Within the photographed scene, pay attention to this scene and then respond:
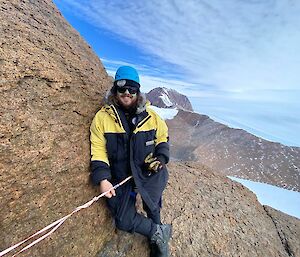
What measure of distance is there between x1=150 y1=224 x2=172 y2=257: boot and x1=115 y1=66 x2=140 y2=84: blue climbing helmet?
249 centimetres

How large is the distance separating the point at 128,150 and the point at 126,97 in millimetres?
782

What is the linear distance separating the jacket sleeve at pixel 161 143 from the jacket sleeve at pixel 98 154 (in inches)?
33.4

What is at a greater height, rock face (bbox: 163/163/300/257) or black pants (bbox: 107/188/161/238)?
black pants (bbox: 107/188/161/238)

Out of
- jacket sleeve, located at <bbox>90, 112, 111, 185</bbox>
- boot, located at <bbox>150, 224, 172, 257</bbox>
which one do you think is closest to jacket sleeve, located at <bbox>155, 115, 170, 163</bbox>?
jacket sleeve, located at <bbox>90, 112, 111, 185</bbox>

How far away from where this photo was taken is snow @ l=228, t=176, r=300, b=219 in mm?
25797

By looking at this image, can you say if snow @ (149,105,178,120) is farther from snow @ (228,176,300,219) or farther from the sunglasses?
the sunglasses

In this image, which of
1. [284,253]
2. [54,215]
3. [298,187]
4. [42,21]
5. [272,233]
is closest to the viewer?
[54,215]

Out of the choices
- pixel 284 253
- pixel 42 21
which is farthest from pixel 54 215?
pixel 284 253

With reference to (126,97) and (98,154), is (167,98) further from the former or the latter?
(98,154)

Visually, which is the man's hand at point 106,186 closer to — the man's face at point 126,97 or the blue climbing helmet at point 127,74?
the man's face at point 126,97

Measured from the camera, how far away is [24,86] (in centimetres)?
316

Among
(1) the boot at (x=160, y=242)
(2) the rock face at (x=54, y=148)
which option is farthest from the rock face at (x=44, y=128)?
(1) the boot at (x=160, y=242)

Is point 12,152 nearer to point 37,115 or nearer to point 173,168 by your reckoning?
point 37,115

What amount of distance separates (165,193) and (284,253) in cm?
288
